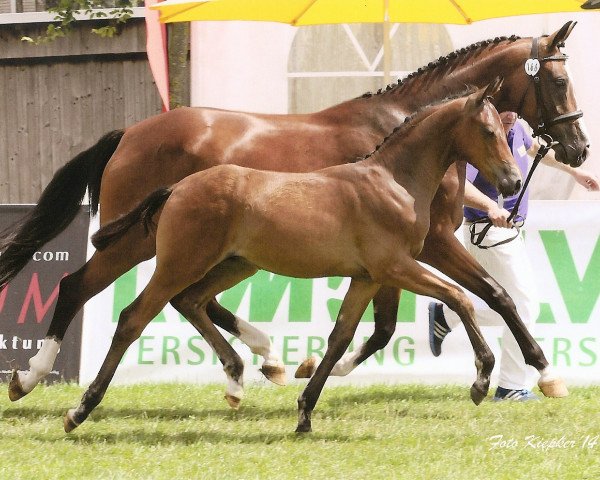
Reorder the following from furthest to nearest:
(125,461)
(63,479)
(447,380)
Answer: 1. (447,380)
2. (125,461)
3. (63,479)

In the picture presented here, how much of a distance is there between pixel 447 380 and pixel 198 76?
13.3 ft

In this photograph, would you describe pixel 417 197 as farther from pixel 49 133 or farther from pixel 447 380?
pixel 49 133

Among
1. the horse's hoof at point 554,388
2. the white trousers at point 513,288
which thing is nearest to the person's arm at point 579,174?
the white trousers at point 513,288

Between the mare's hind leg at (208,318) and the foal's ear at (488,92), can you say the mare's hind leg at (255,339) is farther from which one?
the foal's ear at (488,92)

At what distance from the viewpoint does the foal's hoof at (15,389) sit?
654 cm

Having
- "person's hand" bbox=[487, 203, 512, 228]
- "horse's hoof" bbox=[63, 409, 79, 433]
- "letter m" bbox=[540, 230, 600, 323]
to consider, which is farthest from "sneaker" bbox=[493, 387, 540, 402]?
"horse's hoof" bbox=[63, 409, 79, 433]

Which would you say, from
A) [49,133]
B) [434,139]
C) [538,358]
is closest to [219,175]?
[434,139]

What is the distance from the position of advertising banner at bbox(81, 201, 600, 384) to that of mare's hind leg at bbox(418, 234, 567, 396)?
1129 millimetres

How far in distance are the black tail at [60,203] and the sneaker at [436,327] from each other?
7.11 ft

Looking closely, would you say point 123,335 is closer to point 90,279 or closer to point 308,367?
point 90,279

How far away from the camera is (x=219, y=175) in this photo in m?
5.72

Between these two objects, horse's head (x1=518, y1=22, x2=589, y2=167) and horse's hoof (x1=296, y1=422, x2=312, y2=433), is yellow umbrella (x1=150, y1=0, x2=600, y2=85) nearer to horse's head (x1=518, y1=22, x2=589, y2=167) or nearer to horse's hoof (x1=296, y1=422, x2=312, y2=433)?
horse's head (x1=518, y1=22, x2=589, y2=167)

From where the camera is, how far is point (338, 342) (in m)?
5.88

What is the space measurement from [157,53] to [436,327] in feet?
11.3
